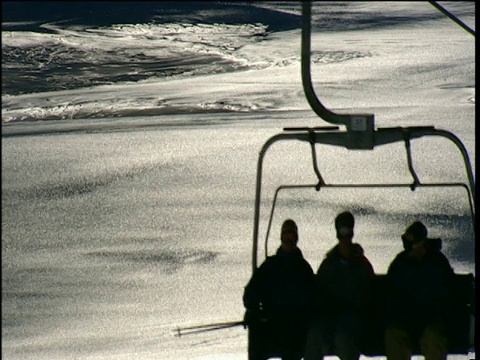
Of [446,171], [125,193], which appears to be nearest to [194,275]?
[125,193]

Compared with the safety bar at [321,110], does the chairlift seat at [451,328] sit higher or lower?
lower

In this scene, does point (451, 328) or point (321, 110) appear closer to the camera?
point (321, 110)

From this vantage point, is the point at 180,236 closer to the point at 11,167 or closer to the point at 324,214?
the point at 324,214

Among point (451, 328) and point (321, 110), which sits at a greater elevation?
point (321, 110)

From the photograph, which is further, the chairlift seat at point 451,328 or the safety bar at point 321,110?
the chairlift seat at point 451,328

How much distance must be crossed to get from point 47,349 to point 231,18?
19.6m

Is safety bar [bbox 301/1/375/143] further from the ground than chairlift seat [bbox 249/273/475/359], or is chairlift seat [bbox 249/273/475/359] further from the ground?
safety bar [bbox 301/1/375/143]

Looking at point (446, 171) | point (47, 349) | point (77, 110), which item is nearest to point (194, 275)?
point (47, 349)

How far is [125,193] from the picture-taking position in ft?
44.7

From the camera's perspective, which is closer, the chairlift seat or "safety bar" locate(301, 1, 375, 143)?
"safety bar" locate(301, 1, 375, 143)

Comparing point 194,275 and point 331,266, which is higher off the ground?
point 331,266

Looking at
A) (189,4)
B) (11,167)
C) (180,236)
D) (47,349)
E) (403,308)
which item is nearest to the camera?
(403,308)

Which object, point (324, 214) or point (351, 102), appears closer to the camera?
point (324, 214)

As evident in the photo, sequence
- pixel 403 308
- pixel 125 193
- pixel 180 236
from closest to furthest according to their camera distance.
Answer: pixel 403 308
pixel 180 236
pixel 125 193
